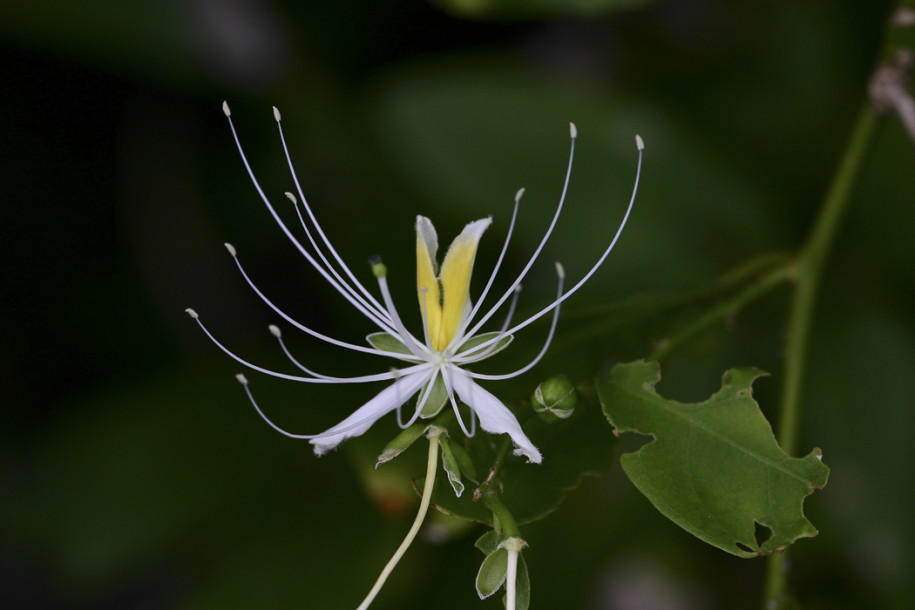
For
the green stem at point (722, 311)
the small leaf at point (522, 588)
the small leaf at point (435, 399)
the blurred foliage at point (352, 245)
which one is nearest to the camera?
the small leaf at point (522, 588)

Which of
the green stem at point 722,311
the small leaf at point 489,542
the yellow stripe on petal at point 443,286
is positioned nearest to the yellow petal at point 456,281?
the yellow stripe on petal at point 443,286

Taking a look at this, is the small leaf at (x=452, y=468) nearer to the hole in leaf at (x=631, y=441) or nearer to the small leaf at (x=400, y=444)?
the small leaf at (x=400, y=444)

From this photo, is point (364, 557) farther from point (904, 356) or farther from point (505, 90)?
point (904, 356)

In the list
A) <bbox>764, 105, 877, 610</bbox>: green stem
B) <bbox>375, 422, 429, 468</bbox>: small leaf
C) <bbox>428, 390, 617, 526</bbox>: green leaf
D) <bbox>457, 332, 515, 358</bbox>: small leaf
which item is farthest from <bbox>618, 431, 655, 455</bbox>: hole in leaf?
<bbox>375, 422, 429, 468</bbox>: small leaf

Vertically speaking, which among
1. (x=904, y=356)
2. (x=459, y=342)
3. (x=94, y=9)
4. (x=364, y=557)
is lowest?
(x=904, y=356)

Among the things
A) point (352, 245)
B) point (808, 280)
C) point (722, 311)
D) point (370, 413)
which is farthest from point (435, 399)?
point (352, 245)

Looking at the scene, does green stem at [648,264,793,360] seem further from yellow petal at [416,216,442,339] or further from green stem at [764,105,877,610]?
yellow petal at [416,216,442,339]

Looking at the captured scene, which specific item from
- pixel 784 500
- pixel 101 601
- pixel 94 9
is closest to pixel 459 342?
pixel 784 500
